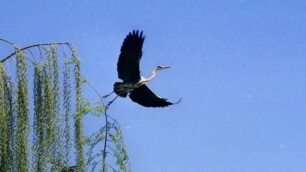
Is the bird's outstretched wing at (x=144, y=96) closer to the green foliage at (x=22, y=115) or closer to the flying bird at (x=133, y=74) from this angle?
the flying bird at (x=133, y=74)

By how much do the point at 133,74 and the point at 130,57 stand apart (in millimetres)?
271

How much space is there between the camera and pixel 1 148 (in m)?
4.68

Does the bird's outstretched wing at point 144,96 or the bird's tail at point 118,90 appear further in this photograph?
the bird's outstretched wing at point 144,96

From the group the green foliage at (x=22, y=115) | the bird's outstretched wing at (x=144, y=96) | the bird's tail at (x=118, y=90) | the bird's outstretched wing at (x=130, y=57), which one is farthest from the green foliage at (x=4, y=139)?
the bird's outstretched wing at (x=144, y=96)

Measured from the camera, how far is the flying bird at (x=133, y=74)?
28.4 ft

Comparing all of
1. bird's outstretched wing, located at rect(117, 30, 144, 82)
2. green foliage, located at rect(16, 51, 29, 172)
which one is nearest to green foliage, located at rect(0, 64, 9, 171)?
green foliage, located at rect(16, 51, 29, 172)

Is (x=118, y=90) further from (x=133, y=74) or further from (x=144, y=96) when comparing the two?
(x=144, y=96)

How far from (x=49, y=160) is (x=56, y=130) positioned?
243 mm

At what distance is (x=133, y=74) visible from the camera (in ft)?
28.7

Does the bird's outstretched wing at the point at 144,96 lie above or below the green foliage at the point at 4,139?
above

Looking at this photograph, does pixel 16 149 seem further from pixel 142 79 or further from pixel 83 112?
pixel 142 79

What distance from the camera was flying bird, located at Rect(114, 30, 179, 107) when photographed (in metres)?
8.66

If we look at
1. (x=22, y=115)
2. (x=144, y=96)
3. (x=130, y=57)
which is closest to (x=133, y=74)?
(x=130, y=57)

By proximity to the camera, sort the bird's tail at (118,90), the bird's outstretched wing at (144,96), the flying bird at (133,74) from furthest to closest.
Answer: the bird's outstretched wing at (144,96) < the flying bird at (133,74) < the bird's tail at (118,90)
